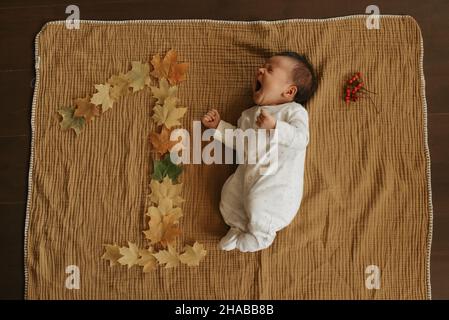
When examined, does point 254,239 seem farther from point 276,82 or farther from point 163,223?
point 276,82

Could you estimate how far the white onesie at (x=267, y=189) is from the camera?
4.10ft

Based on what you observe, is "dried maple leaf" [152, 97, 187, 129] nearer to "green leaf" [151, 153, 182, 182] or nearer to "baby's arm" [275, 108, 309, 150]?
"green leaf" [151, 153, 182, 182]

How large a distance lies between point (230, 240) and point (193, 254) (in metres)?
0.14

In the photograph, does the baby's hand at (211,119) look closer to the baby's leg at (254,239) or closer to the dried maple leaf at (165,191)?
the dried maple leaf at (165,191)

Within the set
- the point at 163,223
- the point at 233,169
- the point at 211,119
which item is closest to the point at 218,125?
the point at 211,119

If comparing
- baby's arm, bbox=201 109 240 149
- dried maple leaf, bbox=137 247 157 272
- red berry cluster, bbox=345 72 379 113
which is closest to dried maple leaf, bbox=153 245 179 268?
dried maple leaf, bbox=137 247 157 272

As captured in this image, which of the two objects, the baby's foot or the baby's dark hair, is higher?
the baby's dark hair

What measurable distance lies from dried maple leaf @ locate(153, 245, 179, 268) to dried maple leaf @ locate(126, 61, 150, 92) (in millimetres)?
521

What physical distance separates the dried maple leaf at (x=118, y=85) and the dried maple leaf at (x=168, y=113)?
0.40 feet

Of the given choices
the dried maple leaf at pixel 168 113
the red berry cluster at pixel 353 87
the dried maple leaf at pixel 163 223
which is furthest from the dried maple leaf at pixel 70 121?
the red berry cluster at pixel 353 87

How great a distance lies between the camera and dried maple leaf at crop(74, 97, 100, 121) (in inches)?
55.7

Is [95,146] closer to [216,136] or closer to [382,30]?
[216,136]

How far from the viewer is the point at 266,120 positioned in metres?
1.22

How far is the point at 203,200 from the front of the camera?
1.39 m
